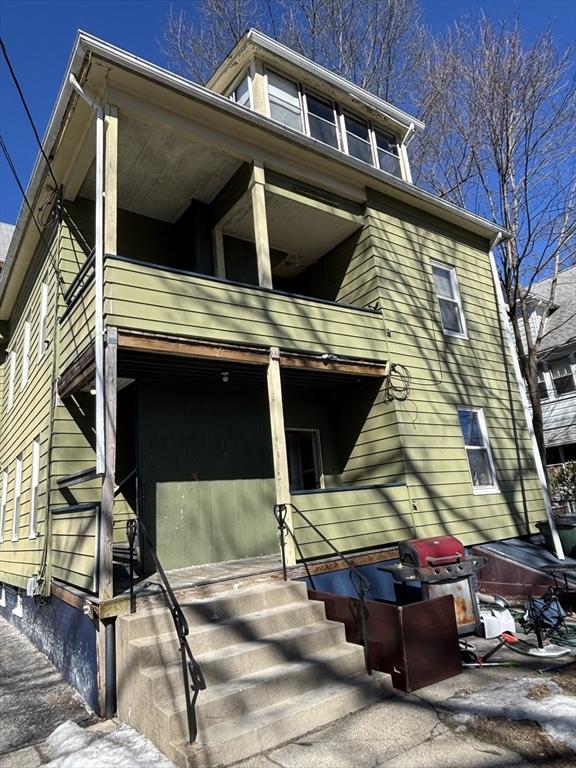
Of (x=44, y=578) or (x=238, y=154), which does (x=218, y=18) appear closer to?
(x=238, y=154)

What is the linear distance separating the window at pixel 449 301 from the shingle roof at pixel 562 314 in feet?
35.8

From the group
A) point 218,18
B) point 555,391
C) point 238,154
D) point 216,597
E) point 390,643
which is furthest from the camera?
point 555,391

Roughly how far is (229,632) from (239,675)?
463 mm

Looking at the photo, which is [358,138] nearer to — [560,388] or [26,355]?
[26,355]

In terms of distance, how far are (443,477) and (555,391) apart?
1437 centimetres

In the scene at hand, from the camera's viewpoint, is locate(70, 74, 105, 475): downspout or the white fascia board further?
the white fascia board

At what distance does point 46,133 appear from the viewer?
23.0 ft

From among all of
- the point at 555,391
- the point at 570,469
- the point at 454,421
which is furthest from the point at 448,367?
the point at 555,391

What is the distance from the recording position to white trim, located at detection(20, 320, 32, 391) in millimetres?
9701

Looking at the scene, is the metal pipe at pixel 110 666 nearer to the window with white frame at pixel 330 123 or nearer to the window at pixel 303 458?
the window at pixel 303 458

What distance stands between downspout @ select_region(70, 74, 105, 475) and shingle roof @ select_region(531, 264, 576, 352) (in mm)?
17825

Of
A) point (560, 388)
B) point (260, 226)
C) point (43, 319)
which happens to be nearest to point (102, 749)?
point (260, 226)

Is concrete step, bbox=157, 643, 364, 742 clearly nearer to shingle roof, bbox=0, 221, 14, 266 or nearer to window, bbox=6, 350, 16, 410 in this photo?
window, bbox=6, 350, 16, 410

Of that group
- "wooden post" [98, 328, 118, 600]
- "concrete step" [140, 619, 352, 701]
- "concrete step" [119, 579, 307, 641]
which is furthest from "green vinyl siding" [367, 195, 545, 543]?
"wooden post" [98, 328, 118, 600]
